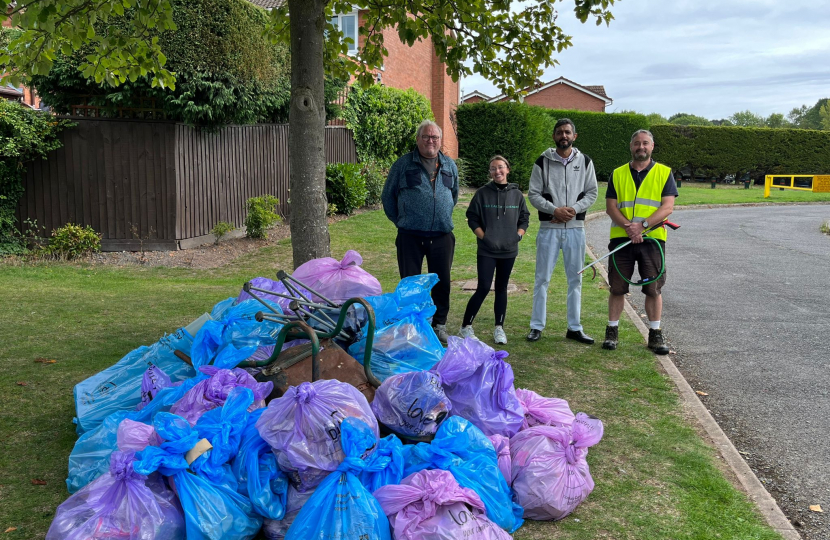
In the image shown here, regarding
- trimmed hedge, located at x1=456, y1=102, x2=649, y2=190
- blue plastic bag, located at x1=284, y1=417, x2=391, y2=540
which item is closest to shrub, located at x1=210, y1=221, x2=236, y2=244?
blue plastic bag, located at x1=284, y1=417, x2=391, y2=540

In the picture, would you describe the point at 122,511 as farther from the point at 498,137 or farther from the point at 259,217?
the point at 498,137

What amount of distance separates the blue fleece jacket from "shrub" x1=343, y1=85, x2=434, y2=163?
39.6 feet

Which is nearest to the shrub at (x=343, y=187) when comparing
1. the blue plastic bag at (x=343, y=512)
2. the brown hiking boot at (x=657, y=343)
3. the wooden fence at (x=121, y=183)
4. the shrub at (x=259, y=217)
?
the shrub at (x=259, y=217)

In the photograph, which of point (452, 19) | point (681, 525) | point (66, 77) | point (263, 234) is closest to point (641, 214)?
point (452, 19)

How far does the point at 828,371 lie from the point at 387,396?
14.3 ft

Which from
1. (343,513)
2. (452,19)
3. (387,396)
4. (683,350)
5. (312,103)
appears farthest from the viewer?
(452,19)

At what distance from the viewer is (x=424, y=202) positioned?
5.89 metres

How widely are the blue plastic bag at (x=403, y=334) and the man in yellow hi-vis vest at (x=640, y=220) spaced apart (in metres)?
2.49

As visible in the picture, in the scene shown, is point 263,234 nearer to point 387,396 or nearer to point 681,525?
point 387,396

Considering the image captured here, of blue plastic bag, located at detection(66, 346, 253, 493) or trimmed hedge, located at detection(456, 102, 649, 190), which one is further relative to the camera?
trimmed hedge, located at detection(456, 102, 649, 190)

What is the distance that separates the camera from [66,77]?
1106 cm

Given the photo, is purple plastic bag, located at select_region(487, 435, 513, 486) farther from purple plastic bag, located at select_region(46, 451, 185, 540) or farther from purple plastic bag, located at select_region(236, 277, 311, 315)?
purple plastic bag, located at select_region(236, 277, 311, 315)

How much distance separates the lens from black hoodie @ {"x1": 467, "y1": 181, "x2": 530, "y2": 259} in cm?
625

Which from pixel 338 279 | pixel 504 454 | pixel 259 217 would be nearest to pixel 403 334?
pixel 338 279
